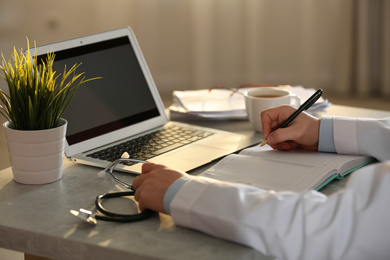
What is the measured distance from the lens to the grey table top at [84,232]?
0.81 meters

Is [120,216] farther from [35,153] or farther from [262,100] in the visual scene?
[262,100]

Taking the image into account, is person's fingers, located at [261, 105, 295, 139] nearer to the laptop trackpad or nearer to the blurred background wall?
the laptop trackpad

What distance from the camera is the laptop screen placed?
1.31 metres

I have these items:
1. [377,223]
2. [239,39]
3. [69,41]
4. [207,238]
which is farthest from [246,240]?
[239,39]

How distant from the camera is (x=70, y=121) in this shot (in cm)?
130

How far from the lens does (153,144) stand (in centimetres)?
133

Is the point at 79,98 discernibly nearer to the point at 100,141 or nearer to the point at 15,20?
the point at 100,141

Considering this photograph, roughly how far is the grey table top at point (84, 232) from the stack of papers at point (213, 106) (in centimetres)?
53

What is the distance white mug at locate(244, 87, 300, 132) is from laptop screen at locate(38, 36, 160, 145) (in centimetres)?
25

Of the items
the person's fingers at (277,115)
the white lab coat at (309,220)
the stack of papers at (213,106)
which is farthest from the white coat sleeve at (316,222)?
the stack of papers at (213,106)

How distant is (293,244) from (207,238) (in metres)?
0.13

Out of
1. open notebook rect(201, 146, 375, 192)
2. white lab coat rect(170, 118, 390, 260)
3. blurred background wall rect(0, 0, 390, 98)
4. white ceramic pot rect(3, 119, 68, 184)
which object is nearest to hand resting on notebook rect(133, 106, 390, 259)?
Answer: white lab coat rect(170, 118, 390, 260)

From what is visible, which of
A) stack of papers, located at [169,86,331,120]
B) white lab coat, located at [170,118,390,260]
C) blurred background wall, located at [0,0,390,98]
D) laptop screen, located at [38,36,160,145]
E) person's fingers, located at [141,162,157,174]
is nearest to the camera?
white lab coat, located at [170,118,390,260]

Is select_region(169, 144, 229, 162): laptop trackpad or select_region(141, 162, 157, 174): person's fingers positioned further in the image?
select_region(169, 144, 229, 162): laptop trackpad
